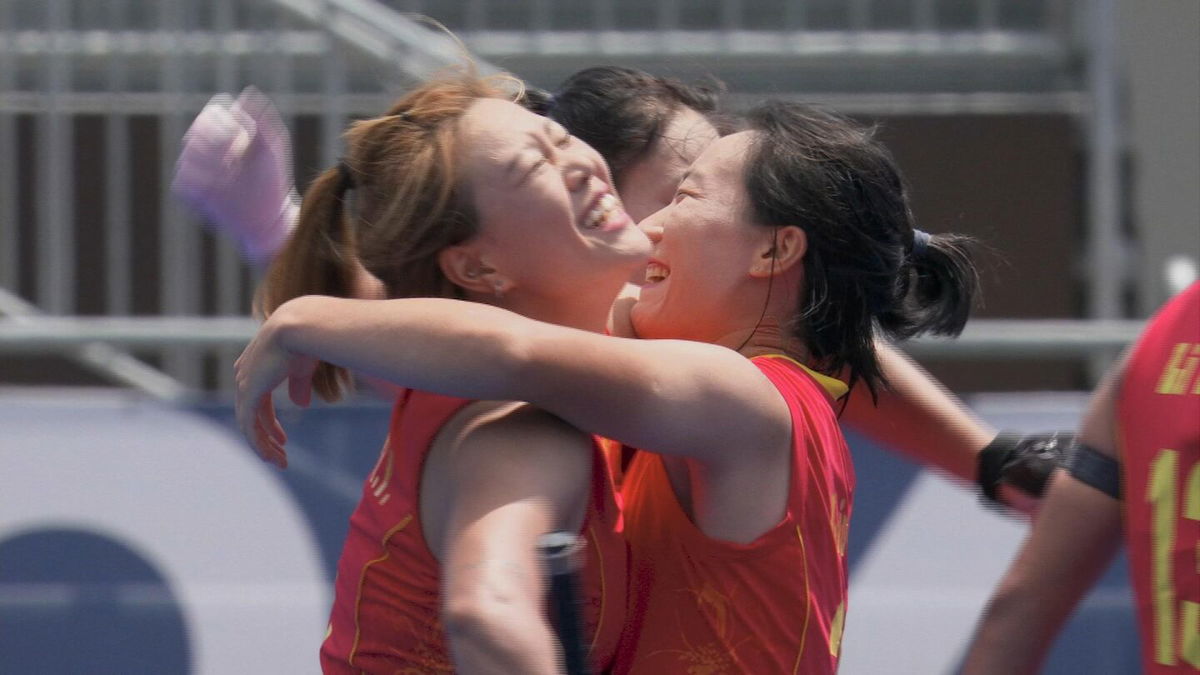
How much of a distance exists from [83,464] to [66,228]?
4.43 feet

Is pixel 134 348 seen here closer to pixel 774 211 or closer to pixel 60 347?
pixel 60 347

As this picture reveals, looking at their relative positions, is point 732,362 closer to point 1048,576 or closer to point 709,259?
point 709,259

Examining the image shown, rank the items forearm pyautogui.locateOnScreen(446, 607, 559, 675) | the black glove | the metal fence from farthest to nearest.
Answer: the metal fence < the black glove < forearm pyautogui.locateOnScreen(446, 607, 559, 675)

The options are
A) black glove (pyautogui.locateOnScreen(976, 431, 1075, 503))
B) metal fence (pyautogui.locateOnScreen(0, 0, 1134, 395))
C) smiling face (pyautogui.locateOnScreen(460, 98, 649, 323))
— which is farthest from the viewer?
metal fence (pyautogui.locateOnScreen(0, 0, 1134, 395))

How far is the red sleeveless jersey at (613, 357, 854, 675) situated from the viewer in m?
1.86

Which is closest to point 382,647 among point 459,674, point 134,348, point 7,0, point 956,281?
point 459,674

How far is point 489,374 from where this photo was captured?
5.66ft

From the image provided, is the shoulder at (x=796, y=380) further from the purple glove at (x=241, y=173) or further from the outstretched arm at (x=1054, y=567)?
the purple glove at (x=241, y=173)

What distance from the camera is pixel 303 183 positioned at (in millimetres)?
4949

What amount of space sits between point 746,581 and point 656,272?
0.44 m

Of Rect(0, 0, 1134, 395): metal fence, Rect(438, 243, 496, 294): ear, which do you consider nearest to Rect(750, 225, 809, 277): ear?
Rect(438, 243, 496, 294): ear

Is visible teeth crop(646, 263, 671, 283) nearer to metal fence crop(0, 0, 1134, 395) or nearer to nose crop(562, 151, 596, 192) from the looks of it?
nose crop(562, 151, 596, 192)

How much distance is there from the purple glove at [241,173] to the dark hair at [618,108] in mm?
395

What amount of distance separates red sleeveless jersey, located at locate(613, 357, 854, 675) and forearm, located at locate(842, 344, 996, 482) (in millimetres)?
382
